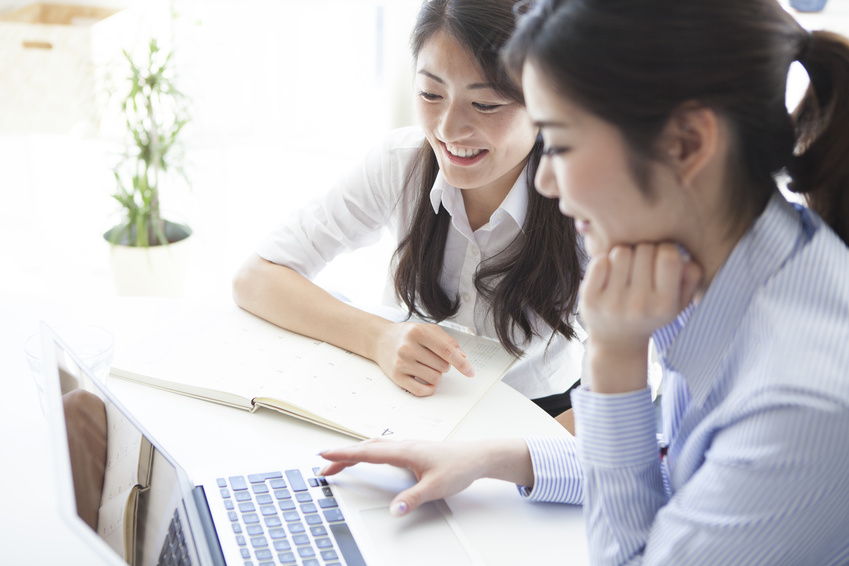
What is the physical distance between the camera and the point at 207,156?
9.62ft

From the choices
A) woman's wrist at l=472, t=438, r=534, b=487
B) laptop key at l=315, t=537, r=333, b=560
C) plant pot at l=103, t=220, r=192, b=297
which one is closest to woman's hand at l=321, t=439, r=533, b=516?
woman's wrist at l=472, t=438, r=534, b=487

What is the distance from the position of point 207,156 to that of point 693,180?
8.11 ft

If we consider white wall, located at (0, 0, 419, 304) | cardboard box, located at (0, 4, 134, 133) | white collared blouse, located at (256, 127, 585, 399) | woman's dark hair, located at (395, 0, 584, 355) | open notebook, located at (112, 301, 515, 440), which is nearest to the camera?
open notebook, located at (112, 301, 515, 440)

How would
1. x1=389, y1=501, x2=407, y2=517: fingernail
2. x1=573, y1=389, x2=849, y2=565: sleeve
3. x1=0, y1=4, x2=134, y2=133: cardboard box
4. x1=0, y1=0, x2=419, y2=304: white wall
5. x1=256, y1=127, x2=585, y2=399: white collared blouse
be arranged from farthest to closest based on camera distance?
x1=0, y1=0, x2=419, y2=304: white wall, x1=0, y1=4, x2=134, y2=133: cardboard box, x1=256, y1=127, x2=585, y2=399: white collared blouse, x1=389, y1=501, x2=407, y2=517: fingernail, x1=573, y1=389, x2=849, y2=565: sleeve

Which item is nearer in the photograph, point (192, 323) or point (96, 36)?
point (192, 323)

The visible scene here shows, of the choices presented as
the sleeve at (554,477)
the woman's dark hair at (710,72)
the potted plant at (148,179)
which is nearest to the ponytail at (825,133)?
the woman's dark hair at (710,72)

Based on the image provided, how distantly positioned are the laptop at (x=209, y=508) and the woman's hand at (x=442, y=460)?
3cm

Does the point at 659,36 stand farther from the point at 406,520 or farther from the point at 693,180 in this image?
the point at 406,520

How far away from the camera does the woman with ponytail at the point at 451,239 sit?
3.99ft

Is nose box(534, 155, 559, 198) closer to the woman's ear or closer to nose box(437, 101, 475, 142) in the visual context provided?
the woman's ear

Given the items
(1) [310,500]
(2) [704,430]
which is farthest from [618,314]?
(1) [310,500]

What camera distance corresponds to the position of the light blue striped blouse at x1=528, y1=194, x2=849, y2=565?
0.66 meters

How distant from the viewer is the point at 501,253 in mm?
1424

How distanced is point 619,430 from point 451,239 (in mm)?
740
